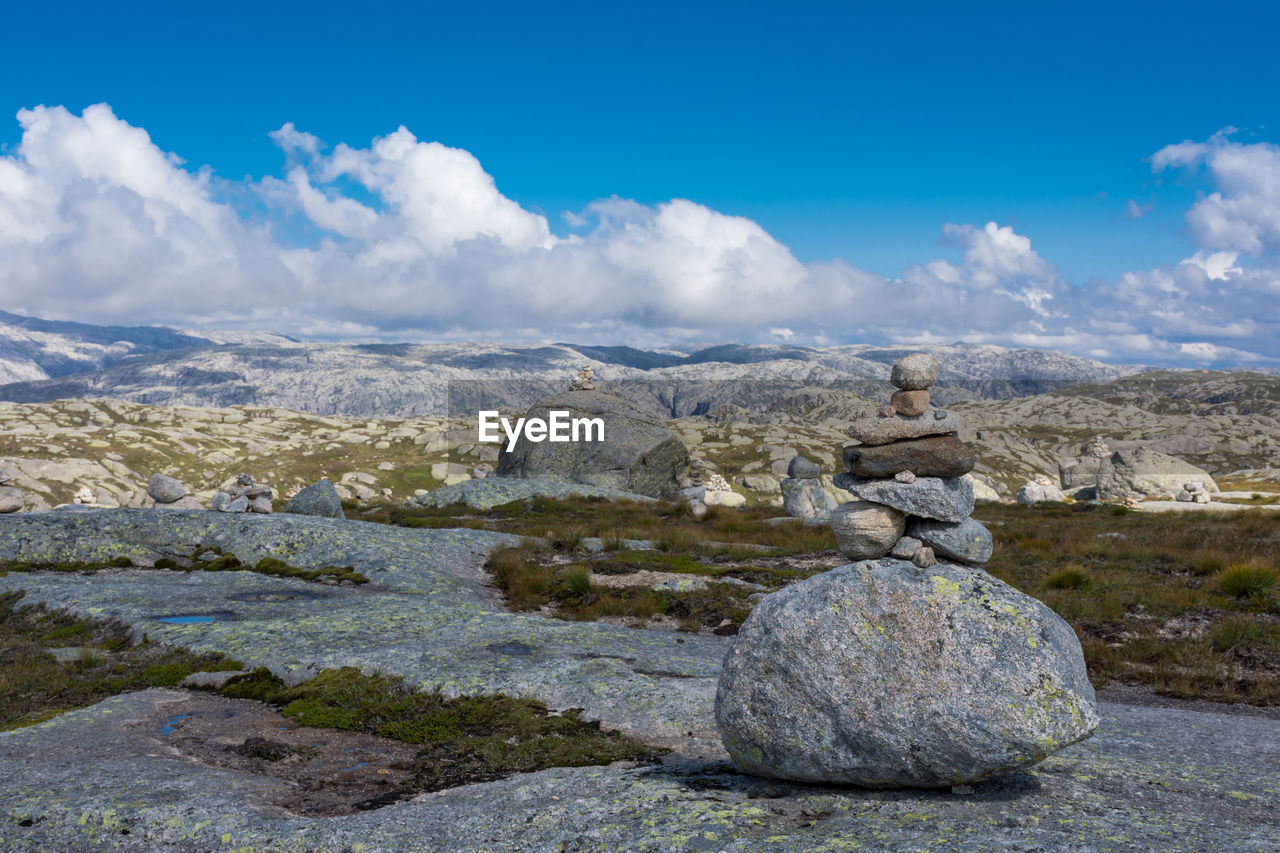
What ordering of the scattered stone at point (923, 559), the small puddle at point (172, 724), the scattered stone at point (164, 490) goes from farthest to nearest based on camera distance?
the scattered stone at point (164, 490)
the small puddle at point (172, 724)
the scattered stone at point (923, 559)

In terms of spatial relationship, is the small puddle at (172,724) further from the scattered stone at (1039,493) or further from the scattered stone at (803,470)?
the scattered stone at (1039,493)

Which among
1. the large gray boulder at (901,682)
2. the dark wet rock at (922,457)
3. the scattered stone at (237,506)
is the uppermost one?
the dark wet rock at (922,457)

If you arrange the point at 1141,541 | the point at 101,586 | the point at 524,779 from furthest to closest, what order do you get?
the point at 1141,541, the point at 101,586, the point at 524,779

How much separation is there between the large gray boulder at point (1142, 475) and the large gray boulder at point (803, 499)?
34.7 meters

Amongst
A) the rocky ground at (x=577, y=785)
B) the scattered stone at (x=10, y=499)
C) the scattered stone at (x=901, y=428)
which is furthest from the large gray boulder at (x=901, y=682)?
the scattered stone at (x=10, y=499)

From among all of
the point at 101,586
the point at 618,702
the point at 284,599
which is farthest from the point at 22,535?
the point at 618,702

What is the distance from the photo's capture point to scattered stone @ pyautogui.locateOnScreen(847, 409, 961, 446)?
10.2 metres

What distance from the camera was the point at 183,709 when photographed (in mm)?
12508

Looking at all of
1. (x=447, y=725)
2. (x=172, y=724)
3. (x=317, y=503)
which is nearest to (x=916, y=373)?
(x=447, y=725)

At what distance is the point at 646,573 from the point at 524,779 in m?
18.1

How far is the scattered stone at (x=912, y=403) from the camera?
34.1 ft

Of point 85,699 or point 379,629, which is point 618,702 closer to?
point 379,629

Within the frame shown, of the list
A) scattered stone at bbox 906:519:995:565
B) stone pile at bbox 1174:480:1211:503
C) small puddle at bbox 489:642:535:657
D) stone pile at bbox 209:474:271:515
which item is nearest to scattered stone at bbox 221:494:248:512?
stone pile at bbox 209:474:271:515

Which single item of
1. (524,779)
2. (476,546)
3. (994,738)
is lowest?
(476,546)
